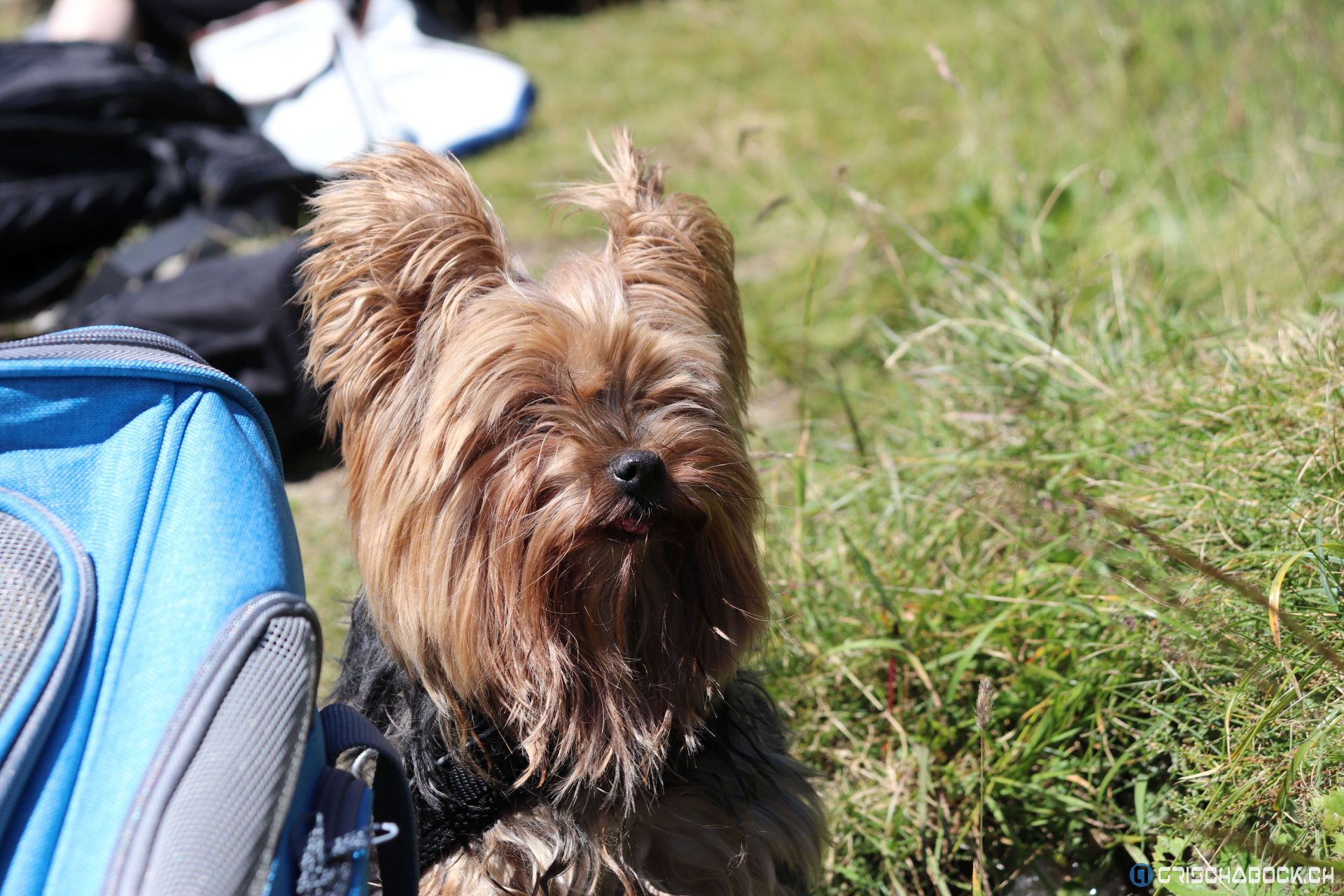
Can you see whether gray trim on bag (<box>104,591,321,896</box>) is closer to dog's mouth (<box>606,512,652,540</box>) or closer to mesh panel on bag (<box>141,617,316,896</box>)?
mesh panel on bag (<box>141,617,316,896</box>)

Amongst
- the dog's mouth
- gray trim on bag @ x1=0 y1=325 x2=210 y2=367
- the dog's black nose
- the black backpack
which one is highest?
gray trim on bag @ x1=0 y1=325 x2=210 y2=367

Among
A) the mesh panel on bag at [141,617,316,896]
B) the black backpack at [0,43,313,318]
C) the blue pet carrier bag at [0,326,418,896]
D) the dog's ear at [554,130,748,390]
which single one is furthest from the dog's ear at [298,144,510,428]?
the black backpack at [0,43,313,318]

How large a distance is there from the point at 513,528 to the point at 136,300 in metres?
3.09

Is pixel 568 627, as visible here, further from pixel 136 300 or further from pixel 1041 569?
pixel 136 300

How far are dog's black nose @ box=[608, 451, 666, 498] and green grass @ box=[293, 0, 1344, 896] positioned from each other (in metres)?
0.68

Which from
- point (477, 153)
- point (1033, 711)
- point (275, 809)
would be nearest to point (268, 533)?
point (275, 809)

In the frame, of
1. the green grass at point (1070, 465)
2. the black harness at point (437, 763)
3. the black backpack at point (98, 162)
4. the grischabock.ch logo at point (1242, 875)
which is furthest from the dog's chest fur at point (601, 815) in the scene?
the black backpack at point (98, 162)

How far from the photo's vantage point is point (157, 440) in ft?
5.32

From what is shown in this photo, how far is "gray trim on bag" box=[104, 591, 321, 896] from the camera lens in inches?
50.5

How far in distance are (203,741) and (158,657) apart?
15cm

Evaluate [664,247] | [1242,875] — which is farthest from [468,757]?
[1242,875]

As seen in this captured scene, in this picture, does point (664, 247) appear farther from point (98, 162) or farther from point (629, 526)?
point (98, 162)

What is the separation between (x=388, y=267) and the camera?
2123mm

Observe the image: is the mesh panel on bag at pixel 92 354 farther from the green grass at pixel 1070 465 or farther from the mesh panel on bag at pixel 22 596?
the green grass at pixel 1070 465
